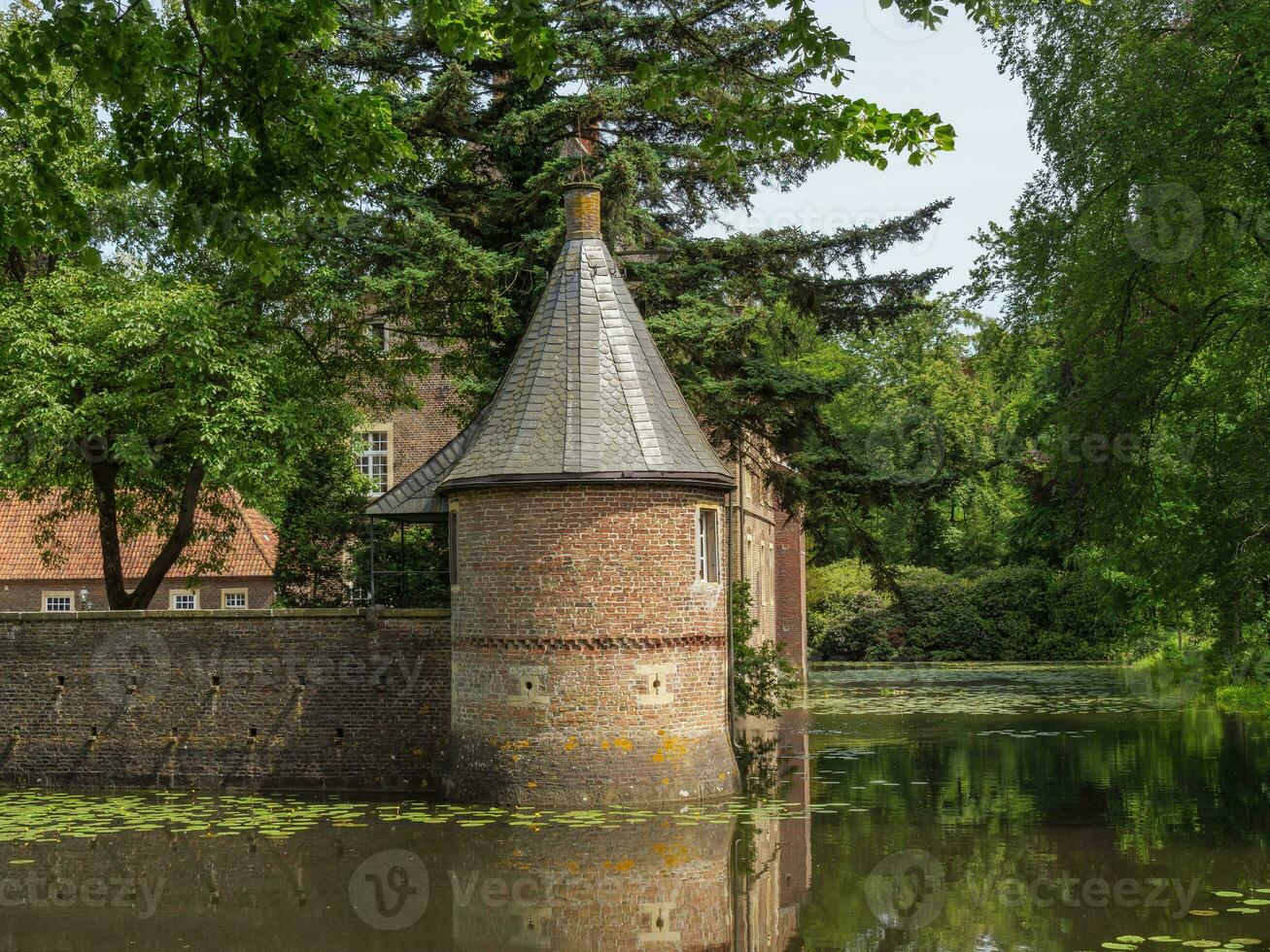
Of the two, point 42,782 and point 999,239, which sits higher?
point 999,239

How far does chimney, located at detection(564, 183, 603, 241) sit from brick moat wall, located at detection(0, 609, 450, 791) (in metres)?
5.03

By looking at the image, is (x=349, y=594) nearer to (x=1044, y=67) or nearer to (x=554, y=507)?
(x=554, y=507)

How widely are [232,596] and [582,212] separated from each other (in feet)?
62.6

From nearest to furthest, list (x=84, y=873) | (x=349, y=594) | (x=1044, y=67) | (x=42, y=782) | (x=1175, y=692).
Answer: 1. (x=84, y=873)
2. (x=42, y=782)
3. (x=1044, y=67)
4. (x=349, y=594)
5. (x=1175, y=692)

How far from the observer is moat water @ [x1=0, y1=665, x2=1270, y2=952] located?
10.1m

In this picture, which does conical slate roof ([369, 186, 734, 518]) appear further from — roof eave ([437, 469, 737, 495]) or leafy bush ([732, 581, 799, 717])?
leafy bush ([732, 581, 799, 717])

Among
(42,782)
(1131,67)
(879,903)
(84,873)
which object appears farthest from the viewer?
(42,782)

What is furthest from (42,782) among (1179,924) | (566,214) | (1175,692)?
(1175,692)

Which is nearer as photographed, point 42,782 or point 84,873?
point 84,873

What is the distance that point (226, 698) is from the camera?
58.7ft

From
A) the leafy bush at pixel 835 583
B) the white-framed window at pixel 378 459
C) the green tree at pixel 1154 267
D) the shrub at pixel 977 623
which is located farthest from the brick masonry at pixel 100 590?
the leafy bush at pixel 835 583

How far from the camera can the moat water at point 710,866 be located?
1009 centimetres

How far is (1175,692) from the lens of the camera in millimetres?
32438

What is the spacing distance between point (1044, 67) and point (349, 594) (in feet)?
45.2
